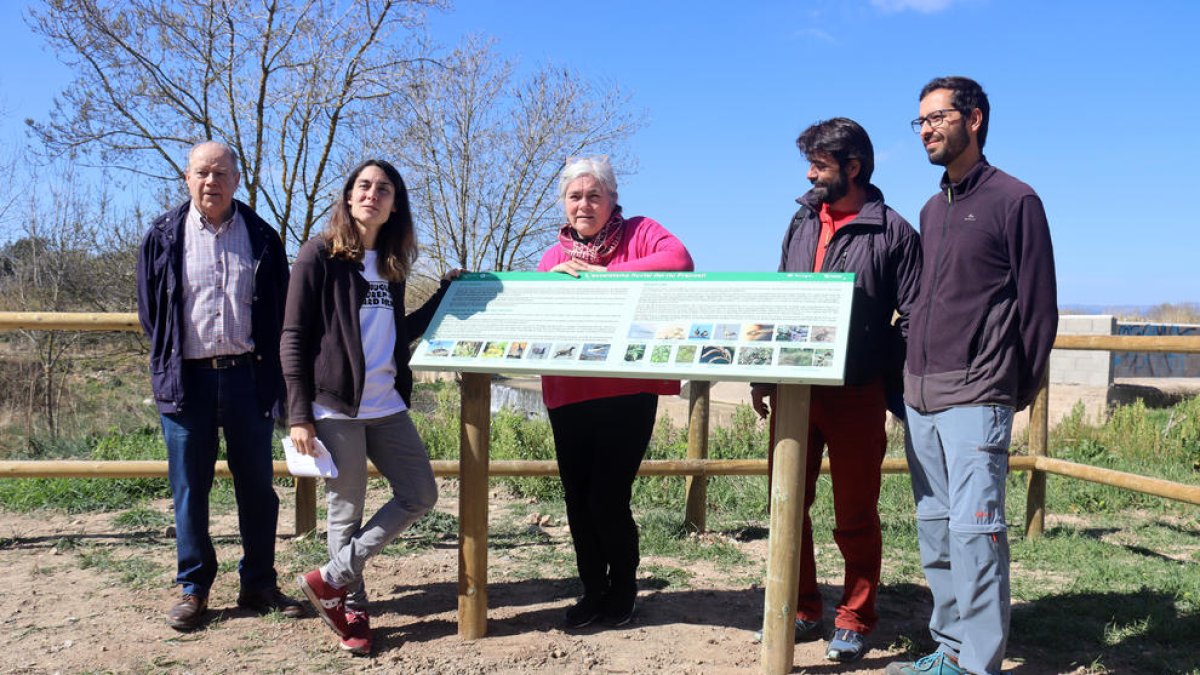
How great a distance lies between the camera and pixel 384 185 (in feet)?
11.5

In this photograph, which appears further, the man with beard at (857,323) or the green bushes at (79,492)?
the green bushes at (79,492)

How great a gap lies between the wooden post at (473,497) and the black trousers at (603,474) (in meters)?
0.31

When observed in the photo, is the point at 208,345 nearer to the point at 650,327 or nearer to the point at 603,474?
the point at 603,474

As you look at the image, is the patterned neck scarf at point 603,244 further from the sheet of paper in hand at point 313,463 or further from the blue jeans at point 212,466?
the blue jeans at point 212,466

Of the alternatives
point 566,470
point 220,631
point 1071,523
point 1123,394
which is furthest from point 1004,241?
point 1123,394

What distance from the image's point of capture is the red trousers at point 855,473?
3434 millimetres

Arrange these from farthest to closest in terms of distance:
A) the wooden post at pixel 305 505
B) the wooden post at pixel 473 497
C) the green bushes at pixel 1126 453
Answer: the green bushes at pixel 1126 453 < the wooden post at pixel 305 505 < the wooden post at pixel 473 497

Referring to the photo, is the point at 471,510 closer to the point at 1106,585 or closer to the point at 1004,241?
the point at 1004,241

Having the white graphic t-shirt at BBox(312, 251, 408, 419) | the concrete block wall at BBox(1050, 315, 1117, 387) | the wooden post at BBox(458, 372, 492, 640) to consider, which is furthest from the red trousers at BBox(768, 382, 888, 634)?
the concrete block wall at BBox(1050, 315, 1117, 387)

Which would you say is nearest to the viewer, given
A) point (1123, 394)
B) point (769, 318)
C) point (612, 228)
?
point (769, 318)

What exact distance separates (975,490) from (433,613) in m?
2.43

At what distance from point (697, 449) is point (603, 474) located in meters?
1.87

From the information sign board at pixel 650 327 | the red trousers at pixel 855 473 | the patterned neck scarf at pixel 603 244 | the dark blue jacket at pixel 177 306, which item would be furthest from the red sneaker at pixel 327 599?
the red trousers at pixel 855 473

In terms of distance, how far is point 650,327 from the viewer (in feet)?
11.0
